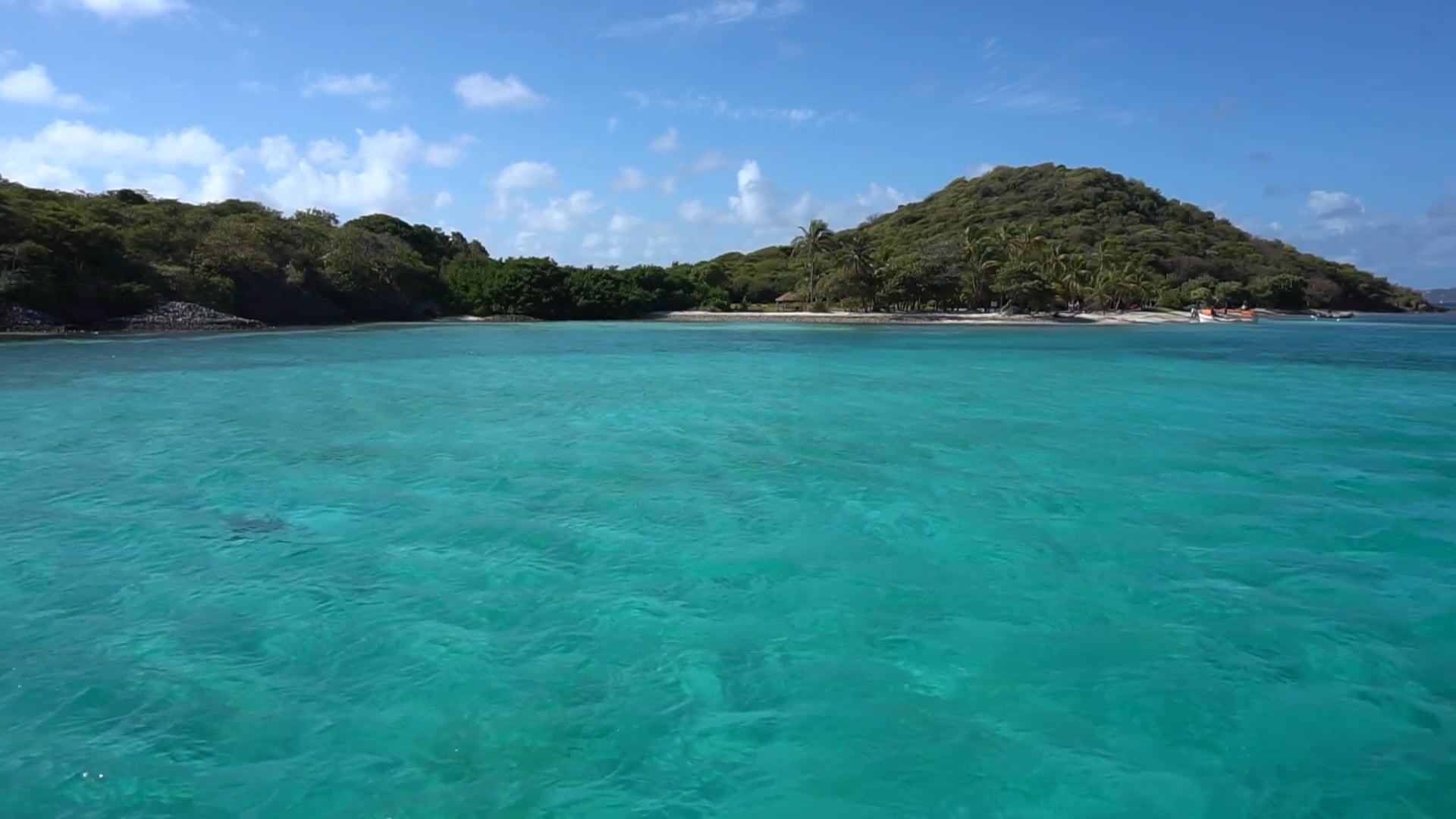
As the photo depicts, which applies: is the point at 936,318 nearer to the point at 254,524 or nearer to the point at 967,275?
the point at 967,275

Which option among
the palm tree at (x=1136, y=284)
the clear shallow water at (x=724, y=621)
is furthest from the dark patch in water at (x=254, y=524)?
the palm tree at (x=1136, y=284)

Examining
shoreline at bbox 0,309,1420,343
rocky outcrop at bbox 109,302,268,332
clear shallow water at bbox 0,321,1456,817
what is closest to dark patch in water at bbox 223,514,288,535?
clear shallow water at bbox 0,321,1456,817

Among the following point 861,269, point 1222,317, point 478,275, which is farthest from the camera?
point 1222,317

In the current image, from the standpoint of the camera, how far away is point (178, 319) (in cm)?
4891

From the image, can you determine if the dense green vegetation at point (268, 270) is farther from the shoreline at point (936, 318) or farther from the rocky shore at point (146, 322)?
the shoreline at point (936, 318)

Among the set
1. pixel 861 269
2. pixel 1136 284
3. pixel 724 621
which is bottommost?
pixel 724 621

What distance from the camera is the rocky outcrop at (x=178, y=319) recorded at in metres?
47.2

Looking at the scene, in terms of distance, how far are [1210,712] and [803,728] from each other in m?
2.46

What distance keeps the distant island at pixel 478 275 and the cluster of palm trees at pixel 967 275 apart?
0.53ft

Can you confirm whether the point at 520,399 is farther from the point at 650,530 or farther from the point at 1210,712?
the point at 1210,712

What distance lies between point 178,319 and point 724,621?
5284cm

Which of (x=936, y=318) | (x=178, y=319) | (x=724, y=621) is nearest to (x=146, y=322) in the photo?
(x=178, y=319)

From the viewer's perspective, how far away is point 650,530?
356 inches

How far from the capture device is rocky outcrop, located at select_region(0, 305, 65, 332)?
4103cm
